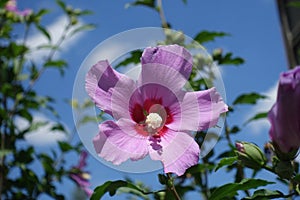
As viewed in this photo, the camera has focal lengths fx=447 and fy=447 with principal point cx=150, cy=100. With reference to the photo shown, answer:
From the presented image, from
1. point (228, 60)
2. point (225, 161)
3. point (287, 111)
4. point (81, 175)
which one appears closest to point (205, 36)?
point (228, 60)

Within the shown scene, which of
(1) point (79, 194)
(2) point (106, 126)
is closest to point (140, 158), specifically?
(2) point (106, 126)

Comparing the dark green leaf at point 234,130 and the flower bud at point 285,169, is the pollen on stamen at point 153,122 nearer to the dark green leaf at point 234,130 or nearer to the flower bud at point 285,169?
the flower bud at point 285,169

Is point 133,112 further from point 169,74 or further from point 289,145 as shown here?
point 289,145

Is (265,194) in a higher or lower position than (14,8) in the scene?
lower

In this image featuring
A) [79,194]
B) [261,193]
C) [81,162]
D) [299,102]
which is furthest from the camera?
[81,162]

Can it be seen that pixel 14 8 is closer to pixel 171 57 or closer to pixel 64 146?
pixel 64 146

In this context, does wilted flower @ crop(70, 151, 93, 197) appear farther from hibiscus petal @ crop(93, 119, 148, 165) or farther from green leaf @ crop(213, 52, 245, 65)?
hibiscus petal @ crop(93, 119, 148, 165)
